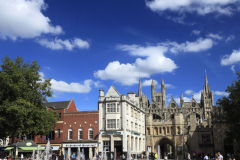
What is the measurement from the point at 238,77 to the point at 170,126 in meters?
24.7

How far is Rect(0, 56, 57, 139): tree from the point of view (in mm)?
33594

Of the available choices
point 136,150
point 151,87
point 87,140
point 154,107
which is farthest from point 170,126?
point 151,87

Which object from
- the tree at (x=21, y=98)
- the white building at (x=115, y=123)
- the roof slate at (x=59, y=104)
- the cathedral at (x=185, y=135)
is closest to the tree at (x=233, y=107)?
the cathedral at (x=185, y=135)

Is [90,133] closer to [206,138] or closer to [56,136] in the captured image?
[56,136]

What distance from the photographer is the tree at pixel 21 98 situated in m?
33.6

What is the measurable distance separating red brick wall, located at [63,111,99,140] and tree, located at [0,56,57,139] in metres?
10.4

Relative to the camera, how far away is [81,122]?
162ft

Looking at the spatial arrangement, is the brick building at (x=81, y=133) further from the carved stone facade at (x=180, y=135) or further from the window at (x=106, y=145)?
the carved stone facade at (x=180, y=135)

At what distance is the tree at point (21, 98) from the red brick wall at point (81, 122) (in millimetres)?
10366

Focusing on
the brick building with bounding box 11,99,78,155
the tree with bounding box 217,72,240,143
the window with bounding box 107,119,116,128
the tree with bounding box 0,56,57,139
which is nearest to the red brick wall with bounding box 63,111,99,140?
the brick building with bounding box 11,99,78,155

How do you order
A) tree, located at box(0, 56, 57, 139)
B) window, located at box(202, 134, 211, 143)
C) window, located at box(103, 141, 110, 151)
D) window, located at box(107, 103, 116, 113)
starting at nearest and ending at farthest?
tree, located at box(0, 56, 57, 139), window, located at box(103, 141, 110, 151), window, located at box(107, 103, 116, 113), window, located at box(202, 134, 211, 143)

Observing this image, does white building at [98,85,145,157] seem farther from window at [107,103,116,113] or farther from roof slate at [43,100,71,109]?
roof slate at [43,100,71,109]

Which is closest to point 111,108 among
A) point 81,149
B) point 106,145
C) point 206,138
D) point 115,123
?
point 115,123

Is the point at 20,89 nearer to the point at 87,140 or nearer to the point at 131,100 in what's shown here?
the point at 87,140
